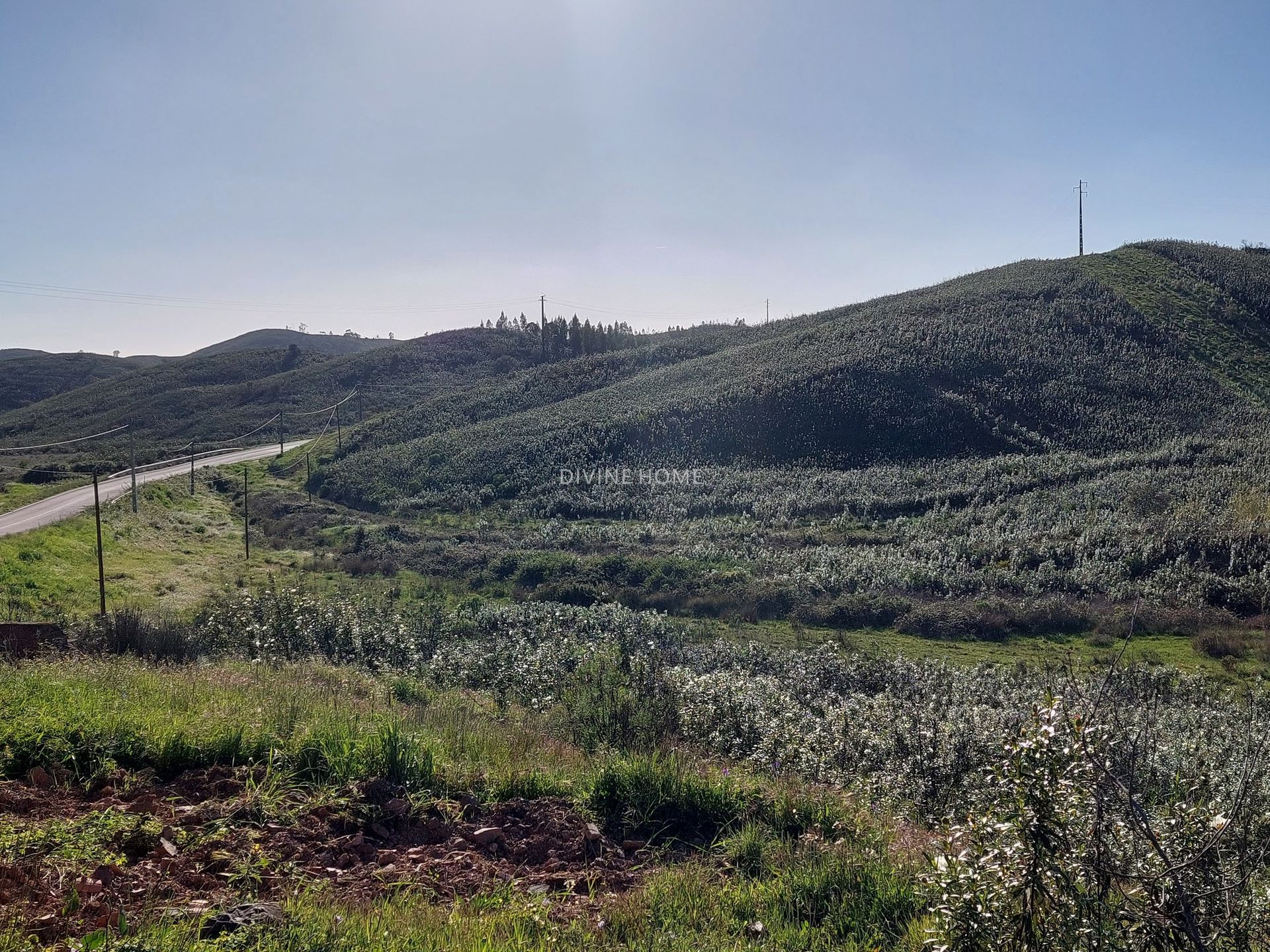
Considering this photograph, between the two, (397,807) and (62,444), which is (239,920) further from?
(62,444)

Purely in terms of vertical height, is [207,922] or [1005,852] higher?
[1005,852]

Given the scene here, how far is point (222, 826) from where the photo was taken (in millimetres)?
4305

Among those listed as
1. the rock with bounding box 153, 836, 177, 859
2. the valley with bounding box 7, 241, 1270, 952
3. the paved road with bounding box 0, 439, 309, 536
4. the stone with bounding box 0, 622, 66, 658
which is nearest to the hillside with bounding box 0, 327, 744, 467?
the valley with bounding box 7, 241, 1270, 952

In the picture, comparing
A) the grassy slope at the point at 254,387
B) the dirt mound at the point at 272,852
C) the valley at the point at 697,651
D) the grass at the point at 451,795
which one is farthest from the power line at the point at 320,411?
the dirt mound at the point at 272,852

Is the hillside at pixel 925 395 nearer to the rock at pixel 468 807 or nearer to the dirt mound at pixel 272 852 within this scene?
the rock at pixel 468 807

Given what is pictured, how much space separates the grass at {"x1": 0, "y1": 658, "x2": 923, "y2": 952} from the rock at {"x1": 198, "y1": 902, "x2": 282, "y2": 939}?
2.7 inches

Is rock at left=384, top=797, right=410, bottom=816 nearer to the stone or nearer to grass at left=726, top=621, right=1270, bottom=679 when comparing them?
the stone

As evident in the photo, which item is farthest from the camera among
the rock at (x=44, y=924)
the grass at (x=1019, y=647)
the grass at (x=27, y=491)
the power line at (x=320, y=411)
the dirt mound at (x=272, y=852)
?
the power line at (x=320, y=411)

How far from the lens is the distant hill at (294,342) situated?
156750 millimetres

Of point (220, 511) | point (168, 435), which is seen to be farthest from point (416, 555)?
point (168, 435)

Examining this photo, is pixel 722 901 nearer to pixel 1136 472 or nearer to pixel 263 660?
pixel 263 660

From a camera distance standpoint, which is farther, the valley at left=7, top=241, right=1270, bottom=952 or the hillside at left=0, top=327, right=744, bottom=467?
the hillside at left=0, top=327, right=744, bottom=467

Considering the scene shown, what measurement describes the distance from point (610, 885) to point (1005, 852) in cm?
225

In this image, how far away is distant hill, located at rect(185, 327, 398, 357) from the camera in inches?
6171
